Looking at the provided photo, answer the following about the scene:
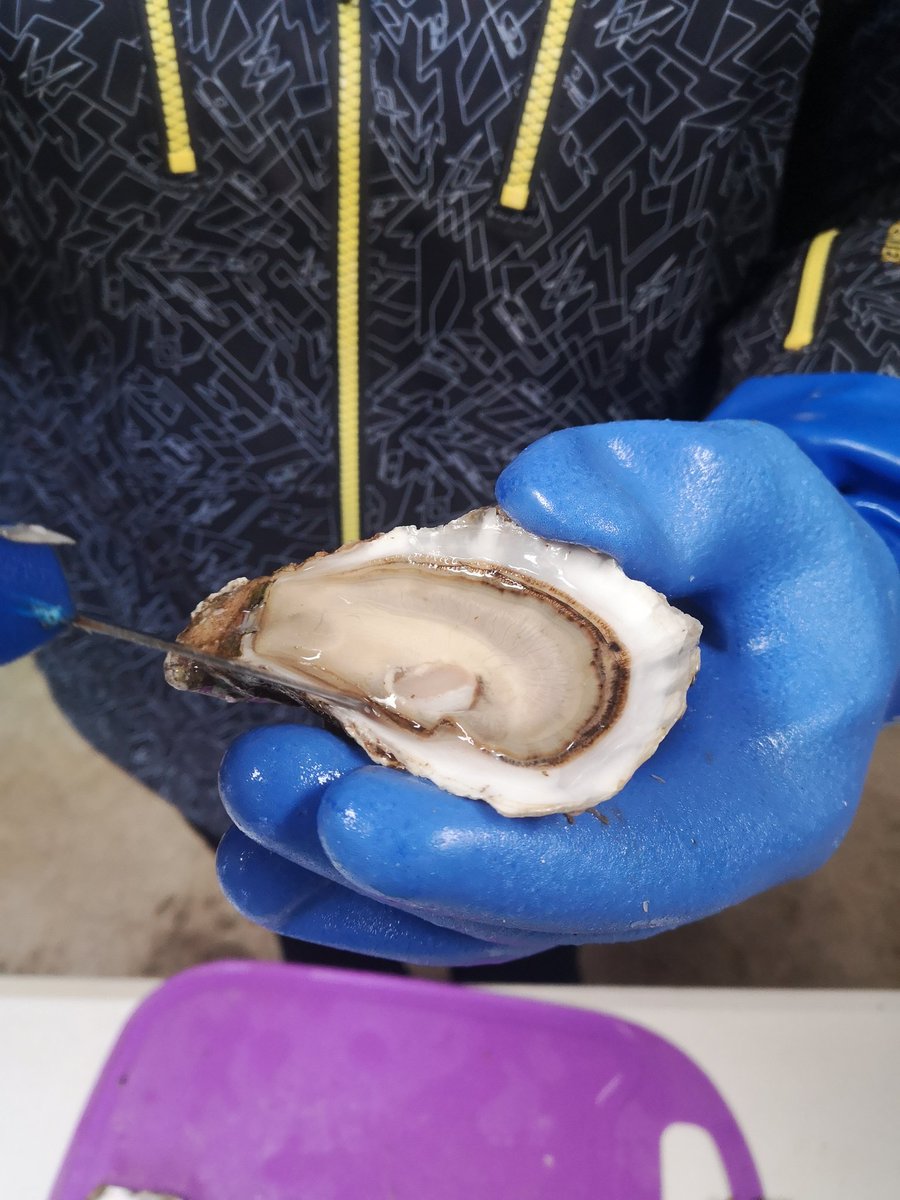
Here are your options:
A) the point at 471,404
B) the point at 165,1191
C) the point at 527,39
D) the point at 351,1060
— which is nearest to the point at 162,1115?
the point at 165,1191

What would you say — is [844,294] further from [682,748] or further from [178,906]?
[178,906]

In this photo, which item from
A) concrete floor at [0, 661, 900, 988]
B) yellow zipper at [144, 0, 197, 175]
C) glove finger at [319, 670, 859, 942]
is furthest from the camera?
concrete floor at [0, 661, 900, 988]

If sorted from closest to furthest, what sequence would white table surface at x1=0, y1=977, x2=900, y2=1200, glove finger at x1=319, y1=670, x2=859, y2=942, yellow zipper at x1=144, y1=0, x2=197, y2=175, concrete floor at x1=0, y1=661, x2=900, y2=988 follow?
glove finger at x1=319, y1=670, x2=859, y2=942 < yellow zipper at x1=144, y1=0, x2=197, y2=175 < white table surface at x1=0, y1=977, x2=900, y2=1200 < concrete floor at x1=0, y1=661, x2=900, y2=988

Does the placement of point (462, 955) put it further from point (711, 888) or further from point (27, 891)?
point (27, 891)

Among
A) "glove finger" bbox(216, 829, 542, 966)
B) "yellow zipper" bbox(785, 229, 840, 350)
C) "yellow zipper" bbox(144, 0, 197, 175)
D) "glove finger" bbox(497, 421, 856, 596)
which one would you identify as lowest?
"glove finger" bbox(216, 829, 542, 966)

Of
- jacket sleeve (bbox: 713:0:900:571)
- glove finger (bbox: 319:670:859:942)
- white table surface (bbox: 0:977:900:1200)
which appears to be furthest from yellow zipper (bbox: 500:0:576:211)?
white table surface (bbox: 0:977:900:1200)

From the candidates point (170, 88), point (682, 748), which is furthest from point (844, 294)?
point (170, 88)

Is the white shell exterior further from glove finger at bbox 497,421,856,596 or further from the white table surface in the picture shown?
the white table surface

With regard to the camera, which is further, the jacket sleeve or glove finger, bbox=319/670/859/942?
the jacket sleeve

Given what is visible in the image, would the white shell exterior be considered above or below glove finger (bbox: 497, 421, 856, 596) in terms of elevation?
below
